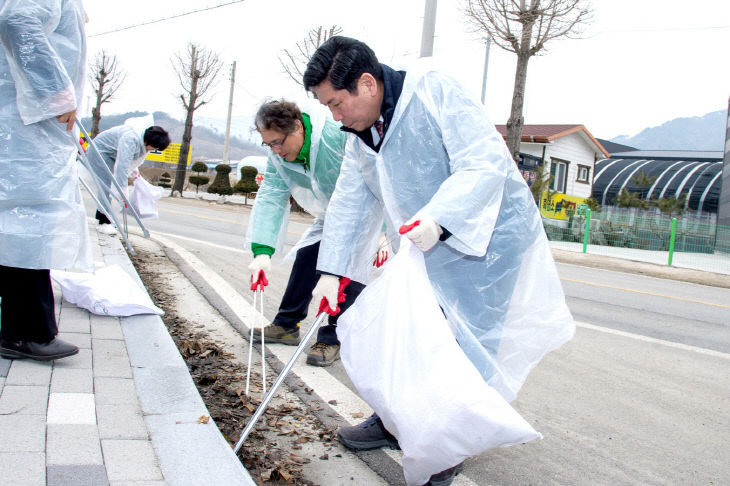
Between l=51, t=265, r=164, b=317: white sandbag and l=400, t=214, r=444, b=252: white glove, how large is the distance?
2.26m

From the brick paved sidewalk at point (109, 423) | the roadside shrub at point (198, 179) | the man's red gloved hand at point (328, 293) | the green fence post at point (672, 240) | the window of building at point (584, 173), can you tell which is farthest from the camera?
the window of building at point (584, 173)

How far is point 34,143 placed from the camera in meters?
2.64

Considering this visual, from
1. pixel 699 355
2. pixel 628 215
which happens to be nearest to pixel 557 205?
pixel 628 215

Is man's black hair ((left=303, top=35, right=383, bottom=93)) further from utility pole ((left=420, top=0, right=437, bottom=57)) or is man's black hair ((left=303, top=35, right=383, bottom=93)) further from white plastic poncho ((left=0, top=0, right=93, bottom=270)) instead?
utility pole ((left=420, top=0, right=437, bottom=57))

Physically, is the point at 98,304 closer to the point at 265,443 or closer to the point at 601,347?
the point at 265,443

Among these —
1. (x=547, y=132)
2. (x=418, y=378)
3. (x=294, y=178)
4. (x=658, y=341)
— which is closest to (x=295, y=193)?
(x=294, y=178)

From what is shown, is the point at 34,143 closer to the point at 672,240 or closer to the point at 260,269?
the point at 260,269

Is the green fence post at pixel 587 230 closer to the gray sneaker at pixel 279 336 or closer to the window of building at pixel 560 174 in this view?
the gray sneaker at pixel 279 336

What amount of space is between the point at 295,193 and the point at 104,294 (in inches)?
51.4

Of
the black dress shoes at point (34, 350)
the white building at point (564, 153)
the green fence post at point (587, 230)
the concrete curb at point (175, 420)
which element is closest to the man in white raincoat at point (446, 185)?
the concrete curb at point (175, 420)

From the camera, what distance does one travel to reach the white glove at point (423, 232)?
1965mm

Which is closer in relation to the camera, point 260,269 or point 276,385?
point 276,385

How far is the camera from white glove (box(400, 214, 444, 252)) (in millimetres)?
1965

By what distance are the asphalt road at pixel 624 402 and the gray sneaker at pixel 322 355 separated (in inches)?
2.4
